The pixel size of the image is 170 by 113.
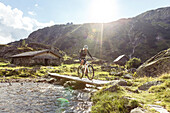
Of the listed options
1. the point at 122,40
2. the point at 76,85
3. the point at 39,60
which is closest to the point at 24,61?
the point at 39,60

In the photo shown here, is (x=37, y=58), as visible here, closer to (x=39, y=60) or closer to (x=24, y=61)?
(x=39, y=60)

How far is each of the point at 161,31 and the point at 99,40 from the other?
84993 millimetres

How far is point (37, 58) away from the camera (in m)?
35.7

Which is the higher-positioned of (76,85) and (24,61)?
(24,61)

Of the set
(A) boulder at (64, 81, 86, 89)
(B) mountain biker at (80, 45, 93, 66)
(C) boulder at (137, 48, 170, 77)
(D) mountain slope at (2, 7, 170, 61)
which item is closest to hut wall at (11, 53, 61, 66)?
(A) boulder at (64, 81, 86, 89)

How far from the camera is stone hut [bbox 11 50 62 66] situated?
34344 millimetres

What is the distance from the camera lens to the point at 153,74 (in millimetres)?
10336

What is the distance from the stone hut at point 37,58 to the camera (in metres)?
34.3

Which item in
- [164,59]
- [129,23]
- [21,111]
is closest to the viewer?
[21,111]

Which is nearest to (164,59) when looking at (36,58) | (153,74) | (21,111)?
(153,74)

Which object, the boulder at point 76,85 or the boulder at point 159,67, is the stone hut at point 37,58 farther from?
the boulder at point 159,67

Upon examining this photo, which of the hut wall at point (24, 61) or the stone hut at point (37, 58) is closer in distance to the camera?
the hut wall at point (24, 61)

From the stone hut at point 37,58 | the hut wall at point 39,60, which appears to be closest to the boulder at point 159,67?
the stone hut at point 37,58

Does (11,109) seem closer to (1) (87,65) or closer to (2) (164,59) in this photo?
(1) (87,65)
